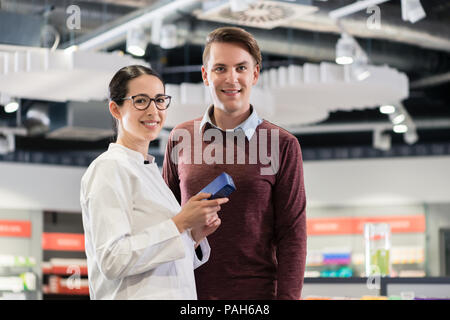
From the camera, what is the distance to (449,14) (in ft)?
25.6

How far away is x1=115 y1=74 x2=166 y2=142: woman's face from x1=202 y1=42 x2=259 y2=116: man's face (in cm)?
21

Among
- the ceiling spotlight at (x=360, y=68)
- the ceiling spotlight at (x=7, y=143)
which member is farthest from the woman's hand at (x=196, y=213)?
the ceiling spotlight at (x=7, y=143)

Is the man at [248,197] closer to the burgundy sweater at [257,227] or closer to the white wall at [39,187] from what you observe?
the burgundy sweater at [257,227]

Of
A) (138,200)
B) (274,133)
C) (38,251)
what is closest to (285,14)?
(274,133)

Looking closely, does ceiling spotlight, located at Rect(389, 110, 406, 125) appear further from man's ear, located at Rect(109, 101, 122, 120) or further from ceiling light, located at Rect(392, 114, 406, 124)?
man's ear, located at Rect(109, 101, 122, 120)

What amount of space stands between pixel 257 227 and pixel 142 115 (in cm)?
45

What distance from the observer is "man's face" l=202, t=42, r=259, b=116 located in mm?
2025

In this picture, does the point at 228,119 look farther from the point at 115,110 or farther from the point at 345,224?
the point at 345,224

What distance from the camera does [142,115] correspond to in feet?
6.11

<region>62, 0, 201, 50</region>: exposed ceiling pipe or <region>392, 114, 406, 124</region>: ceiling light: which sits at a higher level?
<region>62, 0, 201, 50</region>: exposed ceiling pipe

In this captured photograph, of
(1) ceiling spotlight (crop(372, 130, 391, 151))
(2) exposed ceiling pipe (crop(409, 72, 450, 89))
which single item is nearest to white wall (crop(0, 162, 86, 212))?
(1) ceiling spotlight (crop(372, 130, 391, 151))

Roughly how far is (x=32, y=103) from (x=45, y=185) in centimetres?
187

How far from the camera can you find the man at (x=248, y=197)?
6.62 feet
